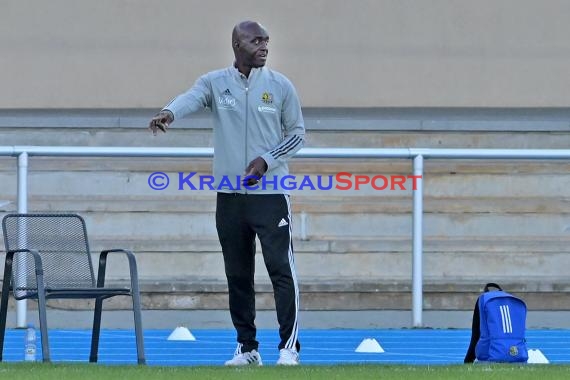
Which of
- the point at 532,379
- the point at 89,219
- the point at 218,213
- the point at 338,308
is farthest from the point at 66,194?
the point at 532,379

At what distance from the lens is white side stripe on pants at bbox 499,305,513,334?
8.58 metres

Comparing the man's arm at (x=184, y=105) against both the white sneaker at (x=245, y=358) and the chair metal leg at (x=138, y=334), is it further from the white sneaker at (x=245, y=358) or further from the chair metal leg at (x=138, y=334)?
the white sneaker at (x=245, y=358)

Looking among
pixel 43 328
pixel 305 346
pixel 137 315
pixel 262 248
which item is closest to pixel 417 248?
pixel 305 346

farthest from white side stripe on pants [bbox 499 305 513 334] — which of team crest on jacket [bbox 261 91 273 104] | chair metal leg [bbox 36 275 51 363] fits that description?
chair metal leg [bbox 36 275 51 363]

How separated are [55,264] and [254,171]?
1.25 meters

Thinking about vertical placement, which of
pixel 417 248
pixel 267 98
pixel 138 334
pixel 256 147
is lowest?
pixel 138 334

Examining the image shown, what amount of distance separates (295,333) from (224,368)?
1.95 feet

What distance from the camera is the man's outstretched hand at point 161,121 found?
7820 millimetres

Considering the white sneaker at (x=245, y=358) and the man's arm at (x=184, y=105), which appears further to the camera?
the white sneaker at (x=245, y=358)

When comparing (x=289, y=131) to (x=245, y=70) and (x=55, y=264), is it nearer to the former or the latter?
(x=245, y=70)

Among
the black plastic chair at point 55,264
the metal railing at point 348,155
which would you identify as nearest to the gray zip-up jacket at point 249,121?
the black plastic chair at point 55,264

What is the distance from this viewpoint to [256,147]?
813 centimetres

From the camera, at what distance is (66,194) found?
43.4ft

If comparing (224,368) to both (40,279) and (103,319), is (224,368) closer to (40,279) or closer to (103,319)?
(40,279)
